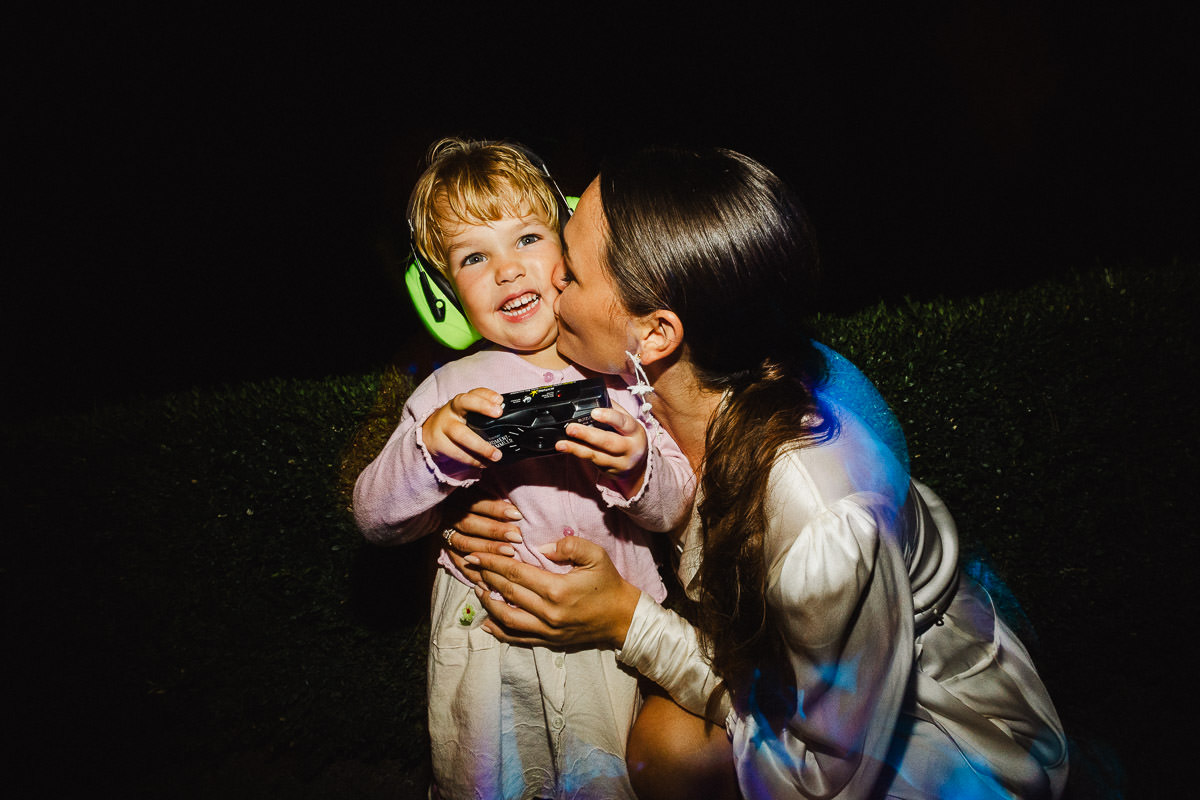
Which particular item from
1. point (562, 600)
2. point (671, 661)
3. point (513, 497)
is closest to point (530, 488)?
point (513, 497)

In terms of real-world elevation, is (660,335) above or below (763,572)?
above

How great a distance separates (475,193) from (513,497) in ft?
3.59

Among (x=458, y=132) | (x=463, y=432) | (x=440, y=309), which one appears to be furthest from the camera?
(x=458, y=132)

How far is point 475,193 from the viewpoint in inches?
80.3

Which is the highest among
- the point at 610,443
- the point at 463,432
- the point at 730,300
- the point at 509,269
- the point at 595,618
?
the point at 509,269

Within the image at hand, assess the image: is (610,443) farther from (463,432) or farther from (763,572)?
(763,572)

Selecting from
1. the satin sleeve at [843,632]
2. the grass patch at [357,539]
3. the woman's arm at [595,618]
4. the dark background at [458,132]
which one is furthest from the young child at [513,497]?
the dark background at [458,132]

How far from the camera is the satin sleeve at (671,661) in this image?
186 cm

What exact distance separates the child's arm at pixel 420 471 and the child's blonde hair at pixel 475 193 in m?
0.73

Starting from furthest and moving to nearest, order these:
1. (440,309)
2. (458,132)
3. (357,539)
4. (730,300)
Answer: (458,132) → (357,539) → (440,309) → (730,300)

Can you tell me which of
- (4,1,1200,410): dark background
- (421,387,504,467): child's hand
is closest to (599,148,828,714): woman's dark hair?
(421,387,504,467): child's hand

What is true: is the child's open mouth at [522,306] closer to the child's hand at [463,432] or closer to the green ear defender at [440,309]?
the green ear defender at [440,309]

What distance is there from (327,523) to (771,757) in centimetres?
220

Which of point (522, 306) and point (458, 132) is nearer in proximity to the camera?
point (522, 306)
